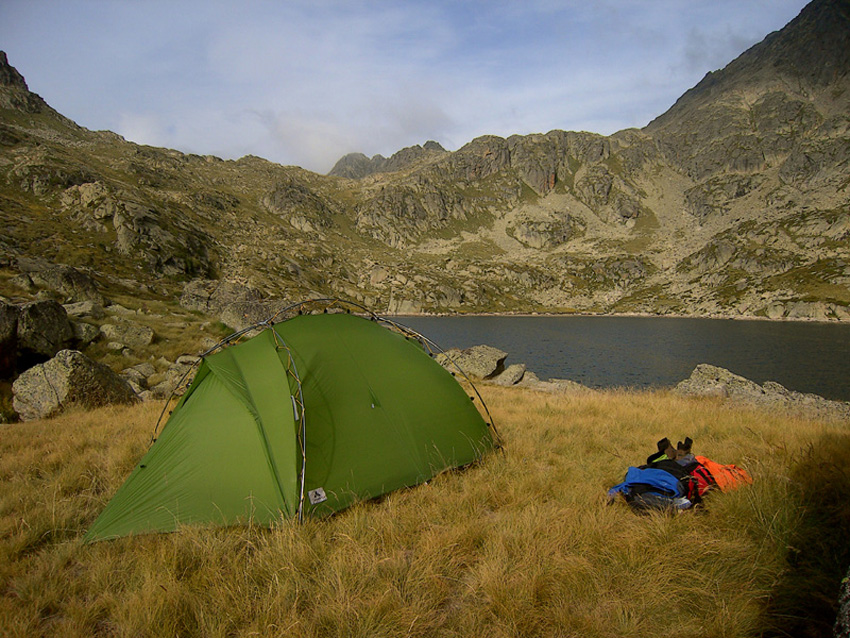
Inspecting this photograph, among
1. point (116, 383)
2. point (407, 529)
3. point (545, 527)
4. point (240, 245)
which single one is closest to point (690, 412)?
point (545, 527)

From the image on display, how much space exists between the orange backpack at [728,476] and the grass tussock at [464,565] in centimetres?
15

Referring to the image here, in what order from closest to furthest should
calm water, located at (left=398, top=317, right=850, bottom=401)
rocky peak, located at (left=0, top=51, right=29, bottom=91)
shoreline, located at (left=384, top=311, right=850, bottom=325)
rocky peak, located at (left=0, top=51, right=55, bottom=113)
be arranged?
calm water, located at (left=398, top=317, right=850, bottom=401)
shoreline, located at (left=384, top=311, right=850, bottom=325)
rocky peak, located at (left=0, top=51, right=55, bottom=113)
rocky peak, located at (left=0, top=51, right=29, bottom=91)

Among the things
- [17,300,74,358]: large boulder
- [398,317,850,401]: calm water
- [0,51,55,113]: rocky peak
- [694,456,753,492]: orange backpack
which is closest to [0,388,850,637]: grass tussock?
[694,456,753,492]: orange backpack

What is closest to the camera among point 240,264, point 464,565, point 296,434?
point 464,565

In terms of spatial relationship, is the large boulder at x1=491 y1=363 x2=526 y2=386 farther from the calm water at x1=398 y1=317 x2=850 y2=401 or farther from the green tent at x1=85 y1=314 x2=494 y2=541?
the green tent at x1=85 y1=314 x2=494 y2=541

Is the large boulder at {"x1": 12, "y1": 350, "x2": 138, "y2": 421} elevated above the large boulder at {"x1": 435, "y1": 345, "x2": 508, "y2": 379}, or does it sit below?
above

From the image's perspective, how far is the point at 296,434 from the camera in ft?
16.9

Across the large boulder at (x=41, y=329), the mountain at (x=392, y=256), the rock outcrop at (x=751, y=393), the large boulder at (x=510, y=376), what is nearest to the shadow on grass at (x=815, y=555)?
the rock outcrop at (x=751, y=393)

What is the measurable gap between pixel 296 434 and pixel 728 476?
568cm

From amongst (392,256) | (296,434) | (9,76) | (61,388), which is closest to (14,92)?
(9,76)

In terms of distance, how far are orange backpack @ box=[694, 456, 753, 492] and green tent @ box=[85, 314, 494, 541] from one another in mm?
3382

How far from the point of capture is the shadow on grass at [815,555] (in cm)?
285

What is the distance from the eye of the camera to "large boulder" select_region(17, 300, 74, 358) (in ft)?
41.3

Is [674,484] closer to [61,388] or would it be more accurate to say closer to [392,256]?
[61,388]
